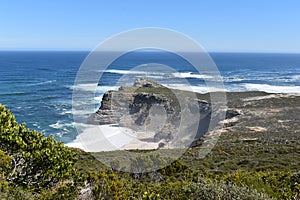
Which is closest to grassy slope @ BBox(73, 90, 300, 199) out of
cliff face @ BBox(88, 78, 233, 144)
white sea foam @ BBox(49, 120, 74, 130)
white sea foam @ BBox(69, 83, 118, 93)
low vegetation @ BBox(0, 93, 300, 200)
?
low vegetation @ BBox(0, 93, 300, 200)

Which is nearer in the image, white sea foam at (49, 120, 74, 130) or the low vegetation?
the low vegetation

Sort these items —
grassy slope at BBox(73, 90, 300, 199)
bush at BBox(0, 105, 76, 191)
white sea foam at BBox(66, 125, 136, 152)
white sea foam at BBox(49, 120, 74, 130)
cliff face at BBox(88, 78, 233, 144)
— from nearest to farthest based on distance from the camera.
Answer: bush at BBox(0, 105, 76, 191) < grassy slope at BBox(73, 90, 300, 199) < white sea foam at BBox(66, 125, 136, 152) < cliff face at BBox(88, 78, 233, 144) < white sea foam at BBox(49, 120, 74, 130)

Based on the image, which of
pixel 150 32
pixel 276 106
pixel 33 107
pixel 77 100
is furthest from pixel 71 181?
pixel 77 100

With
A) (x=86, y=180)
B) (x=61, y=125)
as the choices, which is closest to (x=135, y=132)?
(x=61, y=125)

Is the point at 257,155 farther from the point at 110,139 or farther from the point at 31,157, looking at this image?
the point at 110,139

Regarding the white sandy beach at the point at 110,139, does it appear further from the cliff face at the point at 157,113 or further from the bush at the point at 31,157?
the bush at the point at 31,157

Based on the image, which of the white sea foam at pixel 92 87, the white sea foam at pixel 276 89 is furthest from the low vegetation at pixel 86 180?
the white sea foam at pixel 276 89

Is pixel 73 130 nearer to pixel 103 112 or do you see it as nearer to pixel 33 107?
pixel 103 112

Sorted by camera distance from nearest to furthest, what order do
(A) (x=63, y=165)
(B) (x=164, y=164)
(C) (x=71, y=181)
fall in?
(A) (x=63, y=165) < (C) (x=71, y=181) < (B) (x=164, y=164)

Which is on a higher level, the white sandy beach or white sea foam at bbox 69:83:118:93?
white sea foam at bbox 69:83:118:93

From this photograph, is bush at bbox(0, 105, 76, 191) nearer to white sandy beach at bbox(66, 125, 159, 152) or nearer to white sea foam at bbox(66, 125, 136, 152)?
white sandy beach at bbox(66, 125, 159, 152)
